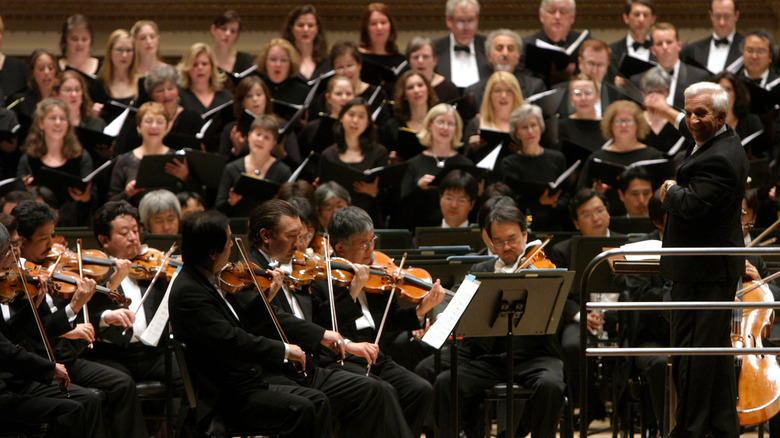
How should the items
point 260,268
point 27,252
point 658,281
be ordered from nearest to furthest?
point 260,268, point 27,252, point 658,281

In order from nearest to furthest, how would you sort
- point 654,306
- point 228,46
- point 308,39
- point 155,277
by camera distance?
point 654,306, point 155,277, point 308,39, point 228,46

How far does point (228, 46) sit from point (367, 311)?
3.63 meters

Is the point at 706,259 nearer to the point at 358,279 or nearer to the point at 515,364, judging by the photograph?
the point at 515,364

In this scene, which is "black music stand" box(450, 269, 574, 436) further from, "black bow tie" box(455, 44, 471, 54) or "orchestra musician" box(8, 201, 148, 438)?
"black bow tie" box(455, 44, 471, 54)

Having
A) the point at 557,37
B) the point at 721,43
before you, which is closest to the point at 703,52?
the point at 721,43

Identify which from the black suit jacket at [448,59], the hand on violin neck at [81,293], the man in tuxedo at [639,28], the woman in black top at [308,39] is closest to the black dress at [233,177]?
the woman in black top at [308,39]

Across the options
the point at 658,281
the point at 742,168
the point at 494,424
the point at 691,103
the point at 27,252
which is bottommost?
the point at 494,424

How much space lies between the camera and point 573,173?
624cm

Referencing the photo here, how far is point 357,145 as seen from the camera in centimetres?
645

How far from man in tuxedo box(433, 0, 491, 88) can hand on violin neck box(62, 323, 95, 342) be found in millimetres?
3871

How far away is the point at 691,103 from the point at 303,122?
338 centimetres

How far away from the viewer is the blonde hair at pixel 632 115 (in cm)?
638

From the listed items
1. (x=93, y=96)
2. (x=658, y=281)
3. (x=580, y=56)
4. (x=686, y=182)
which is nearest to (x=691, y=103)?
(x=686, y=182)

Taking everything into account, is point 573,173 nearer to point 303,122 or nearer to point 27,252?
point 303,122
